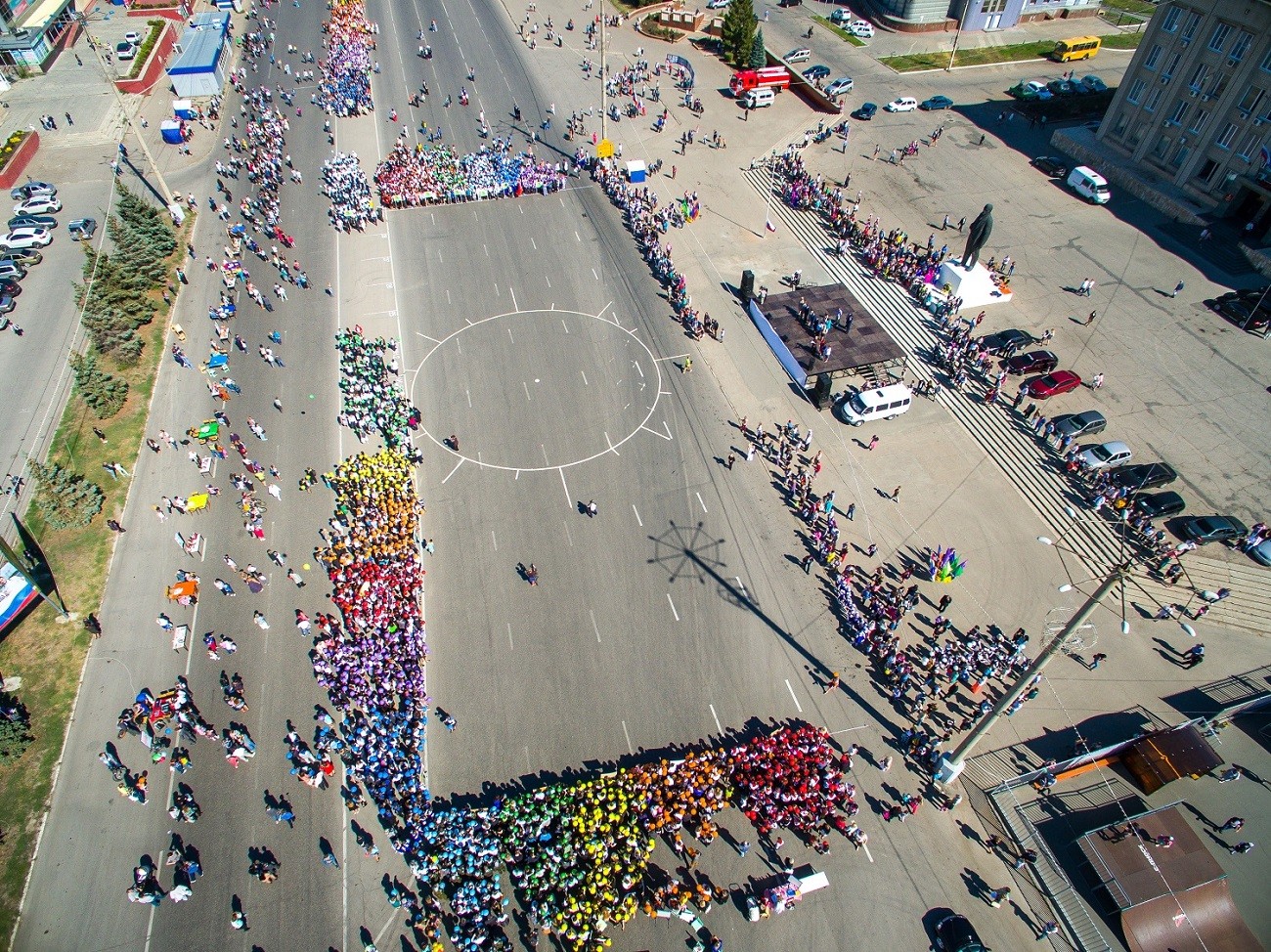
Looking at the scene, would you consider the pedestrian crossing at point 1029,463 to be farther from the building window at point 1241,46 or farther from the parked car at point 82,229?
the parked car at point 82,229

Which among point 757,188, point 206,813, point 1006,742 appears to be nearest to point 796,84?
point 757,188

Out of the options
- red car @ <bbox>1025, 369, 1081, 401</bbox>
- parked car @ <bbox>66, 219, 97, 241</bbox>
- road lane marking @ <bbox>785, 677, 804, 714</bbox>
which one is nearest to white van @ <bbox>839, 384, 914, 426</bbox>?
red car @ <bbox>1025, 369, 1081, 401</bbox>

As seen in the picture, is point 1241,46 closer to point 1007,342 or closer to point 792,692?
point 1007,342

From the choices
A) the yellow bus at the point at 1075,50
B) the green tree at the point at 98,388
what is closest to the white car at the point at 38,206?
the green tree at the point at 98,388

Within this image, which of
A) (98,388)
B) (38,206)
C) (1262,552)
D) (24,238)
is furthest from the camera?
(38,206)

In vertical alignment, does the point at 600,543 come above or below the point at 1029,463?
below

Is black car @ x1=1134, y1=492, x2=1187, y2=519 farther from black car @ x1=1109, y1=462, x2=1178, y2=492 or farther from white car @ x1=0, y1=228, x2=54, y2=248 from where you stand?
white car @ x1=0, y1=228, x2=54, y2=248

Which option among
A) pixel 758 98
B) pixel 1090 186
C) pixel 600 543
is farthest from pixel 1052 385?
pixel 758 98
